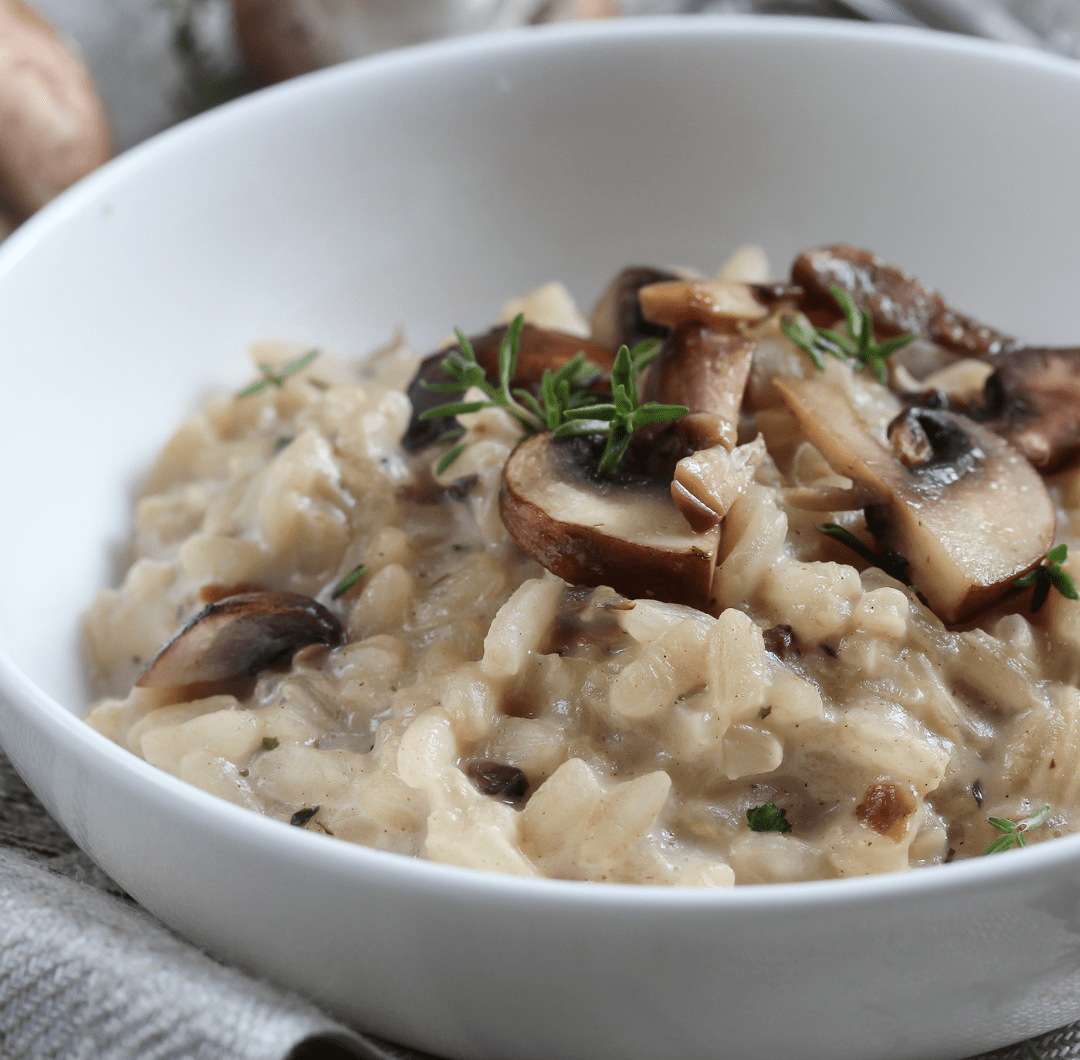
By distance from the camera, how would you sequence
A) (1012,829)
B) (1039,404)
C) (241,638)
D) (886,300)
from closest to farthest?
1. (1012,829)
2. (241,638)
3. (1039,404)
4. (886,300)

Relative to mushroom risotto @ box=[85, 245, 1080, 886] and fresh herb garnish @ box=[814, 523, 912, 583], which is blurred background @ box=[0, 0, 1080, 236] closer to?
mushroom risotto @ box=[85, 245, 1080, 886]

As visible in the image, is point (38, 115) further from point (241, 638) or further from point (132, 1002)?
point (132, 1002)

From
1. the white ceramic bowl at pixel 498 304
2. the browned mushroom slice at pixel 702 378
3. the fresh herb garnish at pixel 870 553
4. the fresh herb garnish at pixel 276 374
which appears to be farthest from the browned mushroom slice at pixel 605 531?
the fresh herb garnish at pixel 276 374

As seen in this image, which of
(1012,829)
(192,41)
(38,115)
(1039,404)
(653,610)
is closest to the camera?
(1012,829)

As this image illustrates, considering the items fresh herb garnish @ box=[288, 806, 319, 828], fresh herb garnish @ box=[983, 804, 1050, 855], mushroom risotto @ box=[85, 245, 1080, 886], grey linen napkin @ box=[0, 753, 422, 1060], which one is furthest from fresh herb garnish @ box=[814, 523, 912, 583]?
grey linen napkin @ box=[0, 753, 422, 1060]

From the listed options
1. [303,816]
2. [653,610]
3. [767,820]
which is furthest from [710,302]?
[303,816]

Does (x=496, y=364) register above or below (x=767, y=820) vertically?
above

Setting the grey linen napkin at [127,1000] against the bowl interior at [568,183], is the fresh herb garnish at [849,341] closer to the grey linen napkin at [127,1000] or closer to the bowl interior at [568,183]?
the bowl interior at [568,183]
